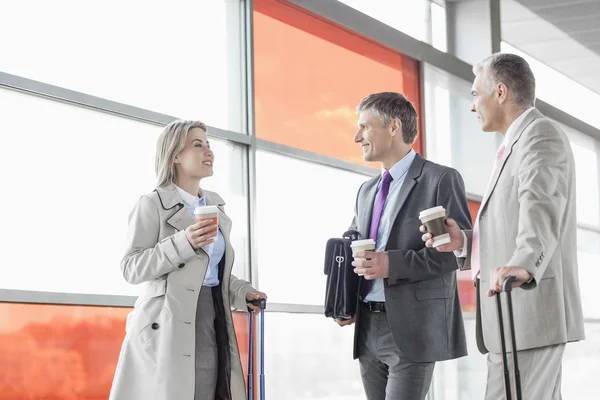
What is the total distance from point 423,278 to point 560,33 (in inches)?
238

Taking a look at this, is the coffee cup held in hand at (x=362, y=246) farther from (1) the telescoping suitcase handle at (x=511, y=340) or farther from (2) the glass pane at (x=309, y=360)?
(2) the glass pane at (x=309, y=360)

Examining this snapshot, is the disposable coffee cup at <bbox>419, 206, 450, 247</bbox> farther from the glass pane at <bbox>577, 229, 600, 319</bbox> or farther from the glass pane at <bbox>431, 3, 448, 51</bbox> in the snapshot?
the glass pane at <bbox>577, 229, 600, 319</bbox>

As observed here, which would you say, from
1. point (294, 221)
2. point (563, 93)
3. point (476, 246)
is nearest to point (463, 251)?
point (476, 246)

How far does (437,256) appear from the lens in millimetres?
3109

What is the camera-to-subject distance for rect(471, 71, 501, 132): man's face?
2.78 metres

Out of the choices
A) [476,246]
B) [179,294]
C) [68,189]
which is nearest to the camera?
[476,246]

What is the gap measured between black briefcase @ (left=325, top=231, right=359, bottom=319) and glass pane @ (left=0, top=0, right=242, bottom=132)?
1.66 meters

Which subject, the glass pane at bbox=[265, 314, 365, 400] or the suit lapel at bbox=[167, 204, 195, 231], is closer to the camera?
the suit lapel at bbox=[167, 204, 195, 231]

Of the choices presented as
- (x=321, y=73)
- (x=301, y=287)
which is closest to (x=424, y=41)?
(x=321, y=73)

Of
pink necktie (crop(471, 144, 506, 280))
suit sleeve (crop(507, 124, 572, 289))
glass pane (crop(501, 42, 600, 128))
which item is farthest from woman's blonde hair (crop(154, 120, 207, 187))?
glass pane (crop(501, 42, 600, 128))

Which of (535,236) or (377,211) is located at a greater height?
(377,211)

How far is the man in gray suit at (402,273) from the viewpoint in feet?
10.0

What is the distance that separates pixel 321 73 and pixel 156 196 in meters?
2.79

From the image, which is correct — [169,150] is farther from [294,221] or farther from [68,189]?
[294,221]
